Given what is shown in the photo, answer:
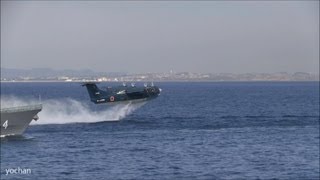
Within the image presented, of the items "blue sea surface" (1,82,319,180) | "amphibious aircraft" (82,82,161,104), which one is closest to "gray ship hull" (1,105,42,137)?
"blue sea surface" (1,82,319,180)

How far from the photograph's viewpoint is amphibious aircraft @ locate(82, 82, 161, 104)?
290 ft

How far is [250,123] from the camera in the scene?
92500 mm

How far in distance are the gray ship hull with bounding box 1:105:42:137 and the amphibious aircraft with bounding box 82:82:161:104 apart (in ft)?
76.3

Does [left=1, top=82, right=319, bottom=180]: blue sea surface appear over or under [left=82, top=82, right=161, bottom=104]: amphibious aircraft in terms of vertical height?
under

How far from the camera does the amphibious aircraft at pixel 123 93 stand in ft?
290

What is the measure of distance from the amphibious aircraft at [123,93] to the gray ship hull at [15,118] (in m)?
23.3

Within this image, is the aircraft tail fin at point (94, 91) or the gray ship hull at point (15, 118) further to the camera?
the aircraft tail fin at point (94, 91)

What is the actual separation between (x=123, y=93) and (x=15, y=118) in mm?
27658

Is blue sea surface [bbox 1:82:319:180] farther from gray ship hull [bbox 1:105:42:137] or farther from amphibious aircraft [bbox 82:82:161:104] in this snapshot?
amphibious aircraft [bbox 82:82:161:104]

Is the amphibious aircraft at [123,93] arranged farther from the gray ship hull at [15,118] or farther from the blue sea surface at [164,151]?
the gray ship hull at [15,118]

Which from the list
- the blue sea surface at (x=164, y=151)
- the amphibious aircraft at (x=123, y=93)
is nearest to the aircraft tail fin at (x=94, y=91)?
the amphibious aircraft at (x=123, y=93)

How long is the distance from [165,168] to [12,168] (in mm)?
10859

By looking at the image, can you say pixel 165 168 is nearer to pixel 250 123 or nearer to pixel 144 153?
pixel 144 153

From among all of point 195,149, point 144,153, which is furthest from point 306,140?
point 144,153
